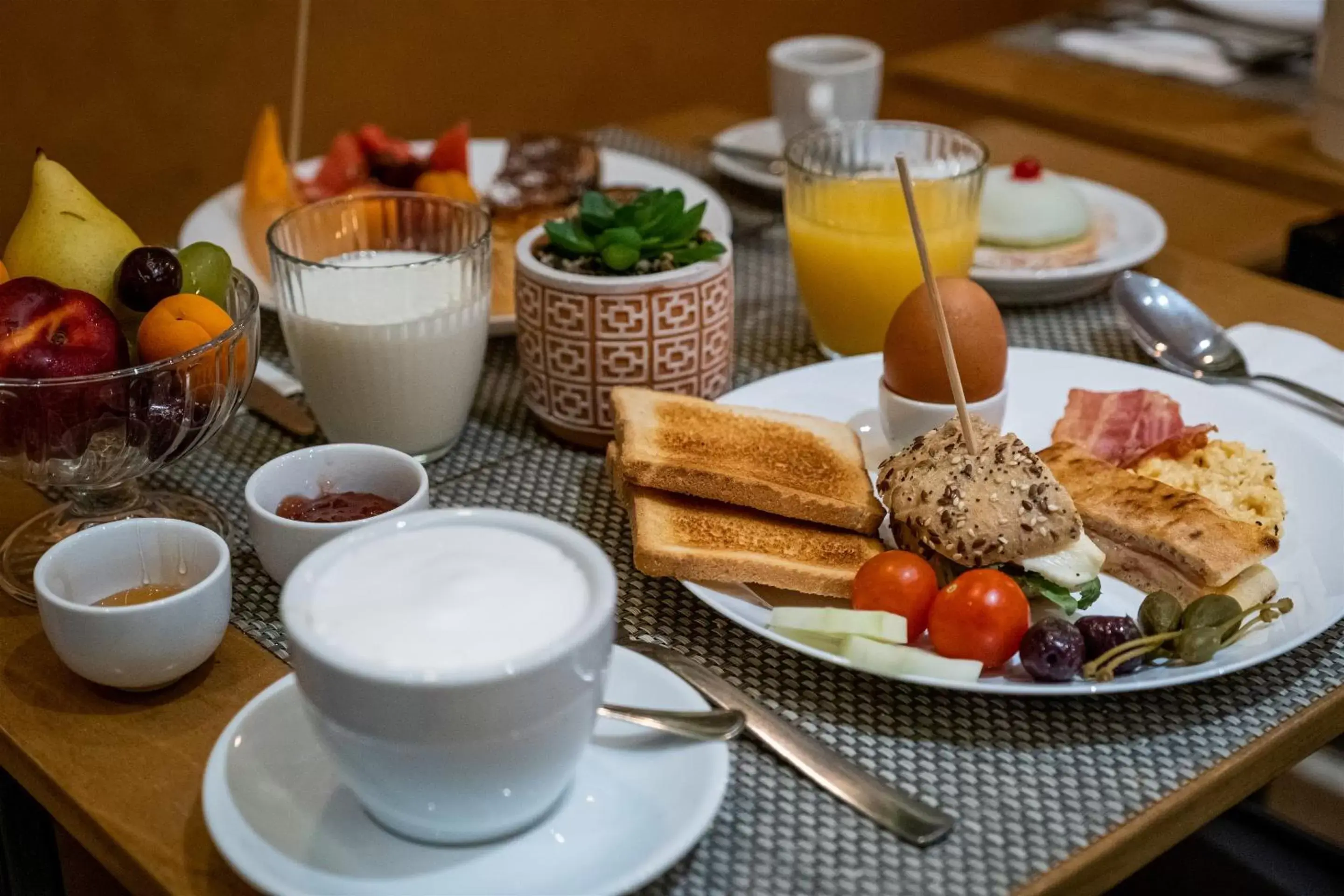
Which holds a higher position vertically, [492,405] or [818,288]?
[818,288]

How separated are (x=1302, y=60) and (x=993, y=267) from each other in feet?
4.62

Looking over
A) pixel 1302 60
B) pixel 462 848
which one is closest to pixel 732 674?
pixel 462 848

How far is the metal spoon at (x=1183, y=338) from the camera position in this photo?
1.47 metres

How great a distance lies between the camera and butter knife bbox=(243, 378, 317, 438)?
1.44 m

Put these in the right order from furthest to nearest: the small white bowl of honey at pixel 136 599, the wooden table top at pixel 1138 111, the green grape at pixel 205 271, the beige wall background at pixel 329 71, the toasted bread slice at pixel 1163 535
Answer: the beige wall background at pixel 329 71 < the wooden table top at pixel 1138 111 < the green grape at pixel 205 271 < the toasted bread slice at pixel 1163 535 < the small white bowl of honey at pixel 136 599

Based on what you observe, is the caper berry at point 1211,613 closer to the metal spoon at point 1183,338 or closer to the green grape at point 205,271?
the metal spoon at point 1183,338

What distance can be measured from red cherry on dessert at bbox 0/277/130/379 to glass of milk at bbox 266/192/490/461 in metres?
0.24

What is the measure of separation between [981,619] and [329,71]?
2.73 metres

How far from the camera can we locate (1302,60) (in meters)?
2.68

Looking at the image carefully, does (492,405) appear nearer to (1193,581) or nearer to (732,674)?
(732,674)

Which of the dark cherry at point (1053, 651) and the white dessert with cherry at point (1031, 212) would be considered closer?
the dark cherry at point (1053, 651)

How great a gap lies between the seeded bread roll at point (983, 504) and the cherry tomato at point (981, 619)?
0.18ft

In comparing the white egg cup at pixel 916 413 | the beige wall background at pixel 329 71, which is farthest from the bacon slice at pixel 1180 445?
the beige wall background at pixel 329 71

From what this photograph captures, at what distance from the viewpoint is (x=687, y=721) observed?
34.5 inches
